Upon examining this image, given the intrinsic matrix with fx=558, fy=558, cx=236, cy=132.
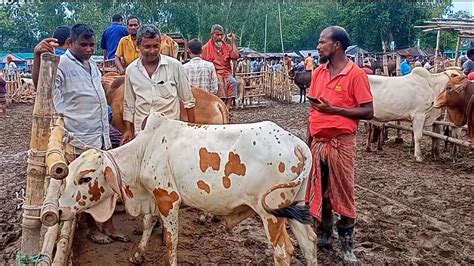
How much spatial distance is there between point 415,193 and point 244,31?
151ft

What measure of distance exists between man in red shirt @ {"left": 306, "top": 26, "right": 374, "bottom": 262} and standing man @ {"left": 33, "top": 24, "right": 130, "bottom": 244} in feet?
6.19

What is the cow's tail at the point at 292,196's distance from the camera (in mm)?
4066

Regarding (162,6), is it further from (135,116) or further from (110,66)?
(135,116)

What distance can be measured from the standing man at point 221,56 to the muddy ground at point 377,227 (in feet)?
8.59

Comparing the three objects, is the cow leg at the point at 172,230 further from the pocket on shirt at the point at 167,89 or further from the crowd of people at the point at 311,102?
the pocket on shirt at the point at 167,89

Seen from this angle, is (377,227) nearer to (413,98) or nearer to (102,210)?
(102,210)

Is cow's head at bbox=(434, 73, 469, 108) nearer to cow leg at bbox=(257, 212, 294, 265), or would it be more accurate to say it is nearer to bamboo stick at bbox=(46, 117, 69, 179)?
cow leg at bbox=(257, 212, 294, 265)

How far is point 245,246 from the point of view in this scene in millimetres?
5434

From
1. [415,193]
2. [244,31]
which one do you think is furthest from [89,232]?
[244,31]

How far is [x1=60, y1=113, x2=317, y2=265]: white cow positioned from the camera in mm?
4112

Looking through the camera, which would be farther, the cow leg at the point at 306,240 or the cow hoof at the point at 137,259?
the cow hoof at the point at 137,259

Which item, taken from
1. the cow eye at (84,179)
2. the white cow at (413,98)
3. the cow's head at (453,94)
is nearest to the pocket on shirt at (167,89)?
the cow eye at (84,179)

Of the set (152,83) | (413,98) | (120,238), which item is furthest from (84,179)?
(413,98)

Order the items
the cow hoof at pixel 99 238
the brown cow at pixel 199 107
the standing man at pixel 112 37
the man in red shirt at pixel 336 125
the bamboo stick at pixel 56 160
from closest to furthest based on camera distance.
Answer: the bamboo stick at pixel 56 160, the man in red shirt at pixel 336 125, the cow hoof at pixel 99 238, the brown cow at pixel 199 107, the standing man at pixel 112 37
